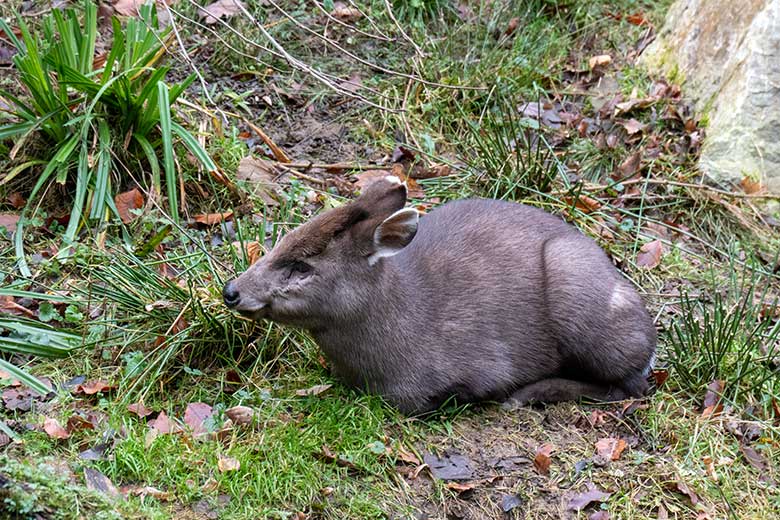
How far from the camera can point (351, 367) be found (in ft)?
16.6

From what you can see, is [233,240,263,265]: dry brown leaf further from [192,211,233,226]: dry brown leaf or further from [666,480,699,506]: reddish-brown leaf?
[666,480,699,506]: reddish-brown leaf

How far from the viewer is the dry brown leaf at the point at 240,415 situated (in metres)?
4.88

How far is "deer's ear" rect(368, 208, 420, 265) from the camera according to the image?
4703 millimetres

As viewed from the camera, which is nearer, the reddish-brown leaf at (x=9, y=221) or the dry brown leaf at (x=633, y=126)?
the reddish-brown leaf at (x=9, y=221)

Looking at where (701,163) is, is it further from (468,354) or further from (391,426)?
(391,426)

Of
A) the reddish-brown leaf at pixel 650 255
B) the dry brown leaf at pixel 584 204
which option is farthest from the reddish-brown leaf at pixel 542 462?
the dry brown leaf at pixel 584 204

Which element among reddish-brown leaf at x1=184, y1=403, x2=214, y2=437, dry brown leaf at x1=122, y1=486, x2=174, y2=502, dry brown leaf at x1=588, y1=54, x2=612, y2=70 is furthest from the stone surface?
dry brown leaf at x1=122, y1=486, x2=174, y2=502

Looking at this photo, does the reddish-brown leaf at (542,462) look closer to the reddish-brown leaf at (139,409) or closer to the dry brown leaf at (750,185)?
the reddish-brown leaf at (139,409)

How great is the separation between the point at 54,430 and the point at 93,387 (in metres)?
0.44

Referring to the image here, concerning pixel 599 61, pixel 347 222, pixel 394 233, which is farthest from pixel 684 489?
pixel 599 61

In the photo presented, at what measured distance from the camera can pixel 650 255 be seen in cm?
655

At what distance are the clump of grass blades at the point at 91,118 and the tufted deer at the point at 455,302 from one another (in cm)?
158

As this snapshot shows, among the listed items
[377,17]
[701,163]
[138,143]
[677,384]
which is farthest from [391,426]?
[377,17]

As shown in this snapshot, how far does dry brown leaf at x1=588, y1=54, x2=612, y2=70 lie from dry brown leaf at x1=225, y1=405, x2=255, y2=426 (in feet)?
16.2
